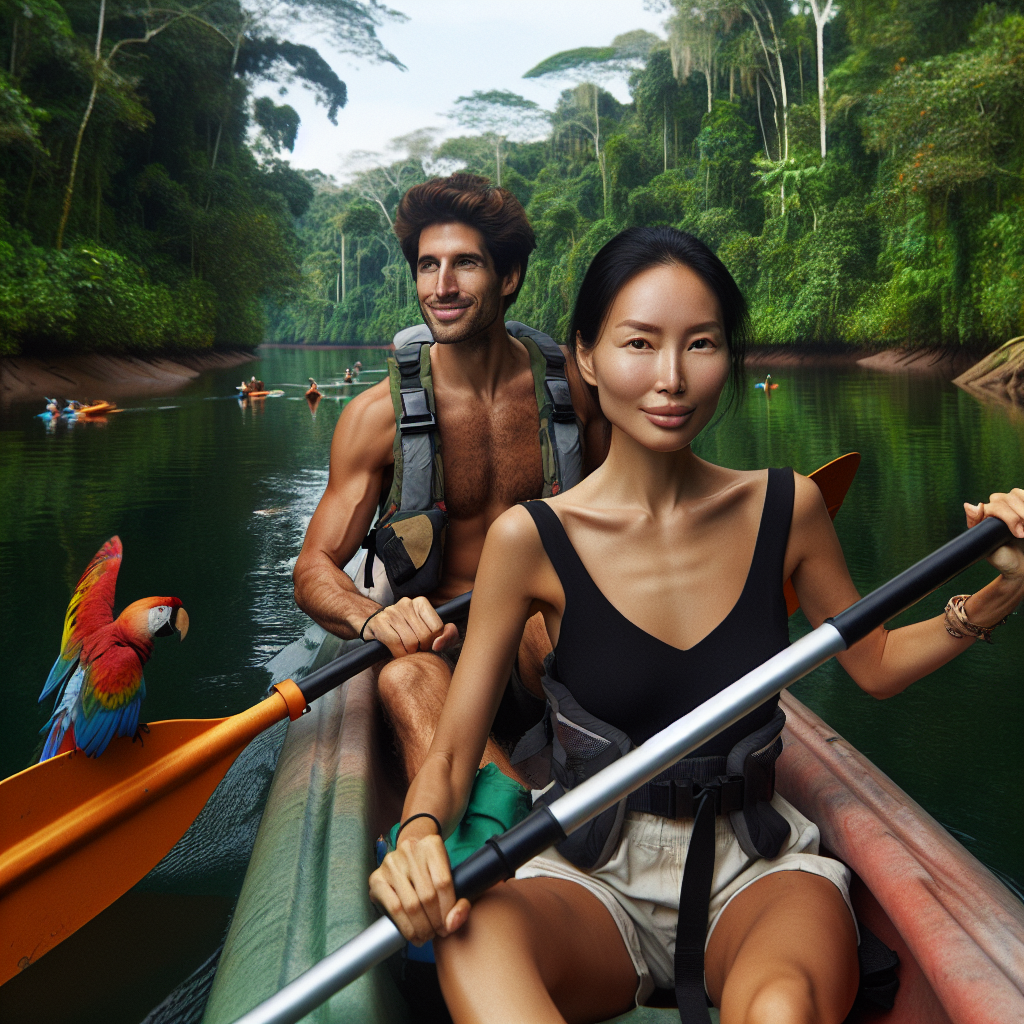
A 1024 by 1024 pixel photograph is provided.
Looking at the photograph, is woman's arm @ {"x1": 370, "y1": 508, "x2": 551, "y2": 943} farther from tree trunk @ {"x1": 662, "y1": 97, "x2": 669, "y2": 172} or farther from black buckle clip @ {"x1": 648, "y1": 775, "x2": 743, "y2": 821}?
tree trunk @ {"x1": 662, "y1": 97, "x2": 669, "y2": 172}

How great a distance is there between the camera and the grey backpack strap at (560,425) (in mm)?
2035

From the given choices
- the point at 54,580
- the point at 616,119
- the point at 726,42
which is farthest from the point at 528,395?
the point at 616,119

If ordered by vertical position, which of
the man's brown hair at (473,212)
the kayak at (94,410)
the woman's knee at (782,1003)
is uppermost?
the man's brown hair at (473,212)

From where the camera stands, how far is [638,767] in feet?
3.37

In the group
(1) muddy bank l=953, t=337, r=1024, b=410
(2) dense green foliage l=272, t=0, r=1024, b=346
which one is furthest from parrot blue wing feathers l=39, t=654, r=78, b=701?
(2) dense green foliage l=272, t=0, r=1024, b=346

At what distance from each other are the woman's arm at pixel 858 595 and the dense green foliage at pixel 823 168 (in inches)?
605

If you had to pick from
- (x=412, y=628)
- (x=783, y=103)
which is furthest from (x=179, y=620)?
(x=783, y=103)

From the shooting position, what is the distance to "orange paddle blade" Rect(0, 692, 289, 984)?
5.14ft

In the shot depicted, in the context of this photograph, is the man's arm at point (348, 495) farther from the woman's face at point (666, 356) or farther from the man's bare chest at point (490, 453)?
the woman's face at point (666, 356)

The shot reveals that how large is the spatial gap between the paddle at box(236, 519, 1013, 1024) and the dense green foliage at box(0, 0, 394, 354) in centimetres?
1495

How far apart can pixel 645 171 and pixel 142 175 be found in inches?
672

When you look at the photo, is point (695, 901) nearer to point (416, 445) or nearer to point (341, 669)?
point (341, 669)

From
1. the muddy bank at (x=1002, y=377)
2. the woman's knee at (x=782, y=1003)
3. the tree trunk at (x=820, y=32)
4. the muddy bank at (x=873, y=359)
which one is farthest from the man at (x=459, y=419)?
the tree trunk at (x=820, y=32)

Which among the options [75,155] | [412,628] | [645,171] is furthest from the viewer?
[645,171]
